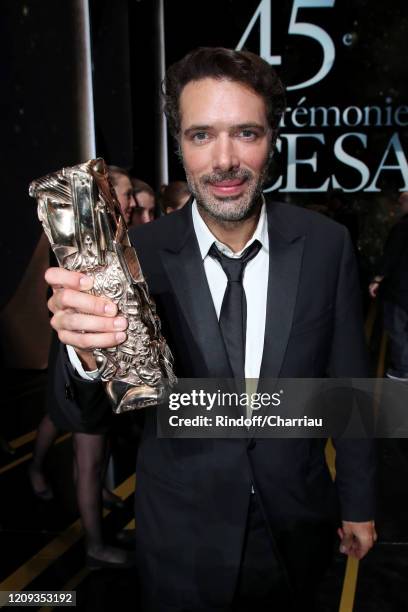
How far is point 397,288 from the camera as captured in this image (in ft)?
13.0

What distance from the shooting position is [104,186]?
0.71 meters

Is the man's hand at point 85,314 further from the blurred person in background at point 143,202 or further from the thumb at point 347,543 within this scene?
the blurred person in background at point 143,202

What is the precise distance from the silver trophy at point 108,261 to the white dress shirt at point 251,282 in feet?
0.80

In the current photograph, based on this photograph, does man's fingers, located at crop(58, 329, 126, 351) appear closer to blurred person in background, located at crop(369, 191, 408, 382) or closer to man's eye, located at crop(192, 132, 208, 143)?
man's eye, located at crop(192, 132, 208, 143)

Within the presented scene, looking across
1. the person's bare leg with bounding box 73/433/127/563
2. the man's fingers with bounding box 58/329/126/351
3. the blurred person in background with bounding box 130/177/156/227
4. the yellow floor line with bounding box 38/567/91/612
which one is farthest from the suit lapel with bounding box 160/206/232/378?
the blurred person in background with bounding box 130/177/156/227

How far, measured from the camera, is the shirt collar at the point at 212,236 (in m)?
1.03

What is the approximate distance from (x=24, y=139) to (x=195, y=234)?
2365 millimetres

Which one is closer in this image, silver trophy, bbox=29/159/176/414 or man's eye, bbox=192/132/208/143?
silver trophy, bbox=29/159/176/414

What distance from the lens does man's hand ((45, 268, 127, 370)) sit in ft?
2.31

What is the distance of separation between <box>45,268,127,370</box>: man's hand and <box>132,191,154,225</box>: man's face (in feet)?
7.14

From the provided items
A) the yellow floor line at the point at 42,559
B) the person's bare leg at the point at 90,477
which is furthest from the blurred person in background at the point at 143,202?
the yellow floor line at the point at 42,559

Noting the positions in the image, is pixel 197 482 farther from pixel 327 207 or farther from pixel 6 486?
pixel 327 207

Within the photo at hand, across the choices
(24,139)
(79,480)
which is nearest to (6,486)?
(79,480)

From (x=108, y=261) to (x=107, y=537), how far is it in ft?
6.33
